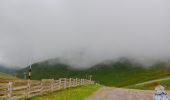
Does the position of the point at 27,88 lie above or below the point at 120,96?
above

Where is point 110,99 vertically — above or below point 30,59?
below

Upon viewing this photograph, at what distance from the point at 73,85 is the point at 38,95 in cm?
3031

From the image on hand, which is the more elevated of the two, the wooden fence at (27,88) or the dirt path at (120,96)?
the wooden fence at (27,88)

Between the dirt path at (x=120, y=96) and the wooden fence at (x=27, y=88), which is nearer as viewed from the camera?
the wooden fence at (x=27, y=88)

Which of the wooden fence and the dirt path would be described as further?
the dirt path

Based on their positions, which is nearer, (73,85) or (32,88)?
(32,88)

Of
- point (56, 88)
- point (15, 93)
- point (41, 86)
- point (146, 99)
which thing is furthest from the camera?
point (56, 88)

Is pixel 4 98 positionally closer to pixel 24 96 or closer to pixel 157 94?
pixel 24 96

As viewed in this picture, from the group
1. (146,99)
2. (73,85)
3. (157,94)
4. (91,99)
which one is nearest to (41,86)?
(91,99)

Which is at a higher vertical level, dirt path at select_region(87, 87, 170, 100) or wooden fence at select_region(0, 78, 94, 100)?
wooden fence at select_region(0, 78, 94, 100)

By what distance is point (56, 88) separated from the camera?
53719 millimetres

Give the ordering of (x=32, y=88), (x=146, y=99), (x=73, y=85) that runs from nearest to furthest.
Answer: (x=32, y=88), (x=146, y=99), (x=73, y=85)

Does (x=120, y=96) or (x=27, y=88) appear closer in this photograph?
(x=27, y=88)

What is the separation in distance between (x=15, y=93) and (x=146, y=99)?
17.6 metres
